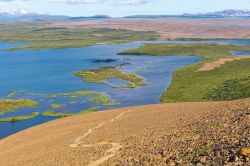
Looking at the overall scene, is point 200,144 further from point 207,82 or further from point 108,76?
point 108,76

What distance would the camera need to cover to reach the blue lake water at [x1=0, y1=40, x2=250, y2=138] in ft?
261

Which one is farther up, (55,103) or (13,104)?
(55,103)

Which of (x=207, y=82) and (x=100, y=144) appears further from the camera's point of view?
(x=207, y=82)

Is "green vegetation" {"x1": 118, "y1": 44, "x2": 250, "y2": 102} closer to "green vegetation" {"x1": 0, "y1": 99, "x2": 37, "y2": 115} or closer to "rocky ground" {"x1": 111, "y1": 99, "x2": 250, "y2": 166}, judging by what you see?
"green vegetation" {"x1": 0, "y1": 99, "x2": 37, "y2": 115}

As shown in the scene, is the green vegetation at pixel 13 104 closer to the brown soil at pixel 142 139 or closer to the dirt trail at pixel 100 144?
the brown soil at pixel 142 139

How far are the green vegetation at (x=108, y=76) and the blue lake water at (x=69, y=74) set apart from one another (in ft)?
7.60

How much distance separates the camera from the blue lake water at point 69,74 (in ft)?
261

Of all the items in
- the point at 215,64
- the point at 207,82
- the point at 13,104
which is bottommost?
the point at 13,104

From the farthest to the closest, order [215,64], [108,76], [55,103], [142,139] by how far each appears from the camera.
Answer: [215,64] < [108,76] < [55,103] < [142,139]

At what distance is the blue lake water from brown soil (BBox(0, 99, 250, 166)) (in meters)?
13.7

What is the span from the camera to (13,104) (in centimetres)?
8000

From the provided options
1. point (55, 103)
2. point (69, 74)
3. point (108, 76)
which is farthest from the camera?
point (69, 74)

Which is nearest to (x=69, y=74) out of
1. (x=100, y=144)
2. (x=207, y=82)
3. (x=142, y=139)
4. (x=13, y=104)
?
(x=13, y=104)

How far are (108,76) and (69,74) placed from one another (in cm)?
1317
